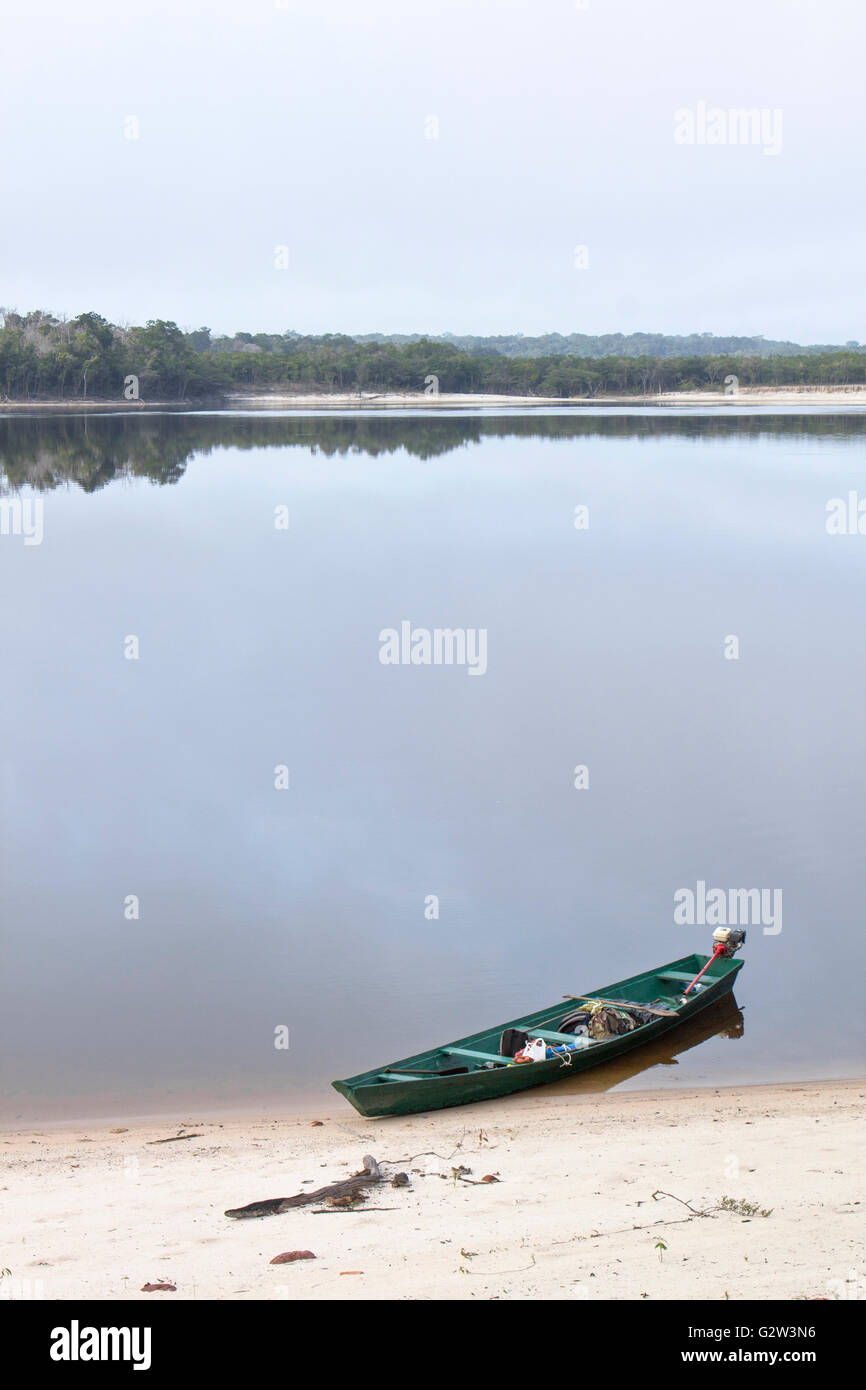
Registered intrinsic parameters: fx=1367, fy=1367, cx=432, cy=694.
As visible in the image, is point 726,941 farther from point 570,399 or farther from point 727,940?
point 570,399

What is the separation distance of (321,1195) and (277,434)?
289 ft

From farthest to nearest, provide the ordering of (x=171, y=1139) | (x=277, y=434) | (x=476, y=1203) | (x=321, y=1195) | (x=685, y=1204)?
(x=277, y=434)
(x=171, y=1139)
(x=321, y=1195)
(x=476, y=1203)
(x=685, y=1204)

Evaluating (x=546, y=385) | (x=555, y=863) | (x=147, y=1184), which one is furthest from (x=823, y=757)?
(x=546, y=385)

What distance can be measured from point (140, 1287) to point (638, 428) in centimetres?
9558

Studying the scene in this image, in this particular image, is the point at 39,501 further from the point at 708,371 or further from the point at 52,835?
the point at 708,371

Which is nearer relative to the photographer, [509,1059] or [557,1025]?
[509,1059]

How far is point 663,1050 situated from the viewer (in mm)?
13352

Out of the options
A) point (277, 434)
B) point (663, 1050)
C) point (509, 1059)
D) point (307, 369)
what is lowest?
point (663, 1050)

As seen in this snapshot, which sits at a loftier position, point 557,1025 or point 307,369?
point 307,369

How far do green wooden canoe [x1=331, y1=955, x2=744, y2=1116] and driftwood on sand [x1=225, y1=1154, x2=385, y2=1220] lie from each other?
1561mm

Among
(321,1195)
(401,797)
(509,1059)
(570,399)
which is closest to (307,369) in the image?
(570,399)

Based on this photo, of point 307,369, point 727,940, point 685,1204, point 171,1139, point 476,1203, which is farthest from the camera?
point 307,369

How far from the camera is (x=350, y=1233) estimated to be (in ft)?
27.5
